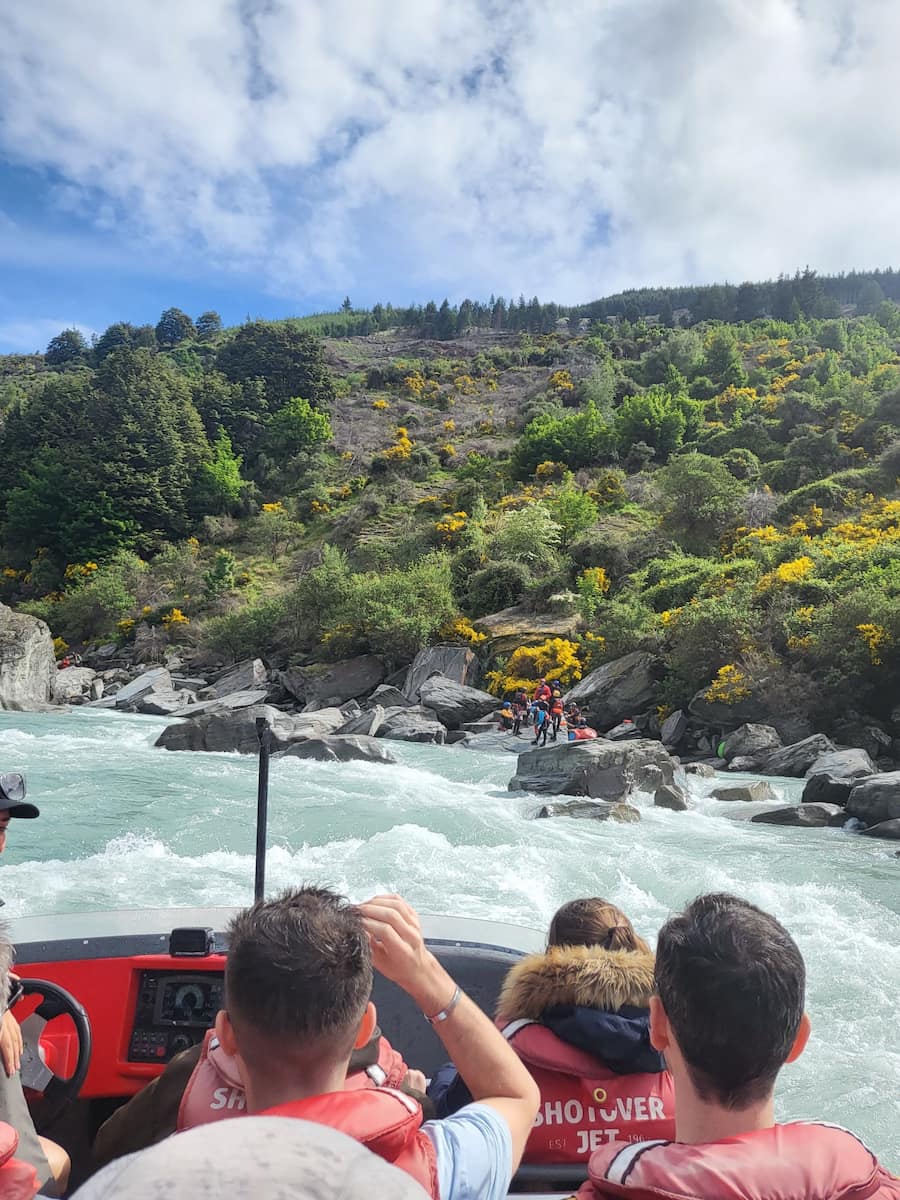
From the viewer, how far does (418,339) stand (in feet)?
341

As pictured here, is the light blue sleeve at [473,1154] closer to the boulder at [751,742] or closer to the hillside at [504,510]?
the boulder at [751,742]

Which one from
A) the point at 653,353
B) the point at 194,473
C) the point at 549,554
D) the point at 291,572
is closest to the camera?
the point at 549,554

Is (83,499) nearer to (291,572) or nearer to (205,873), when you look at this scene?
(291,572)

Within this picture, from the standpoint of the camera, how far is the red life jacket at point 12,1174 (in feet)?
4.96

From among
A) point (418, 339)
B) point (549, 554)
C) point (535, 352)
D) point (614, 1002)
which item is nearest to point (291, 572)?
point (549, 554)

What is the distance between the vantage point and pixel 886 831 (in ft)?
35.9

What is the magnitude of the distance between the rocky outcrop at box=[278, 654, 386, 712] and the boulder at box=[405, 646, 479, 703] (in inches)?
59.6

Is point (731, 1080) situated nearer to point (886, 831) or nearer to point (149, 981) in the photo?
point (149, 981)

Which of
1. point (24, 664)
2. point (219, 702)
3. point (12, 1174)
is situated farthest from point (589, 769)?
point (24, 664)

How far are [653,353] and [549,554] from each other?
3979cm

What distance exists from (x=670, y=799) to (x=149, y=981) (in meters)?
10.7

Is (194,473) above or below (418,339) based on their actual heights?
below

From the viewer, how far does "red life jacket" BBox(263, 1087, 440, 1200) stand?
131cm

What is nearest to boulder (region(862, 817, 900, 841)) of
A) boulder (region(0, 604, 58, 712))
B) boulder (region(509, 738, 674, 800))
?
boulder (region(509, 738, 674, 800))
